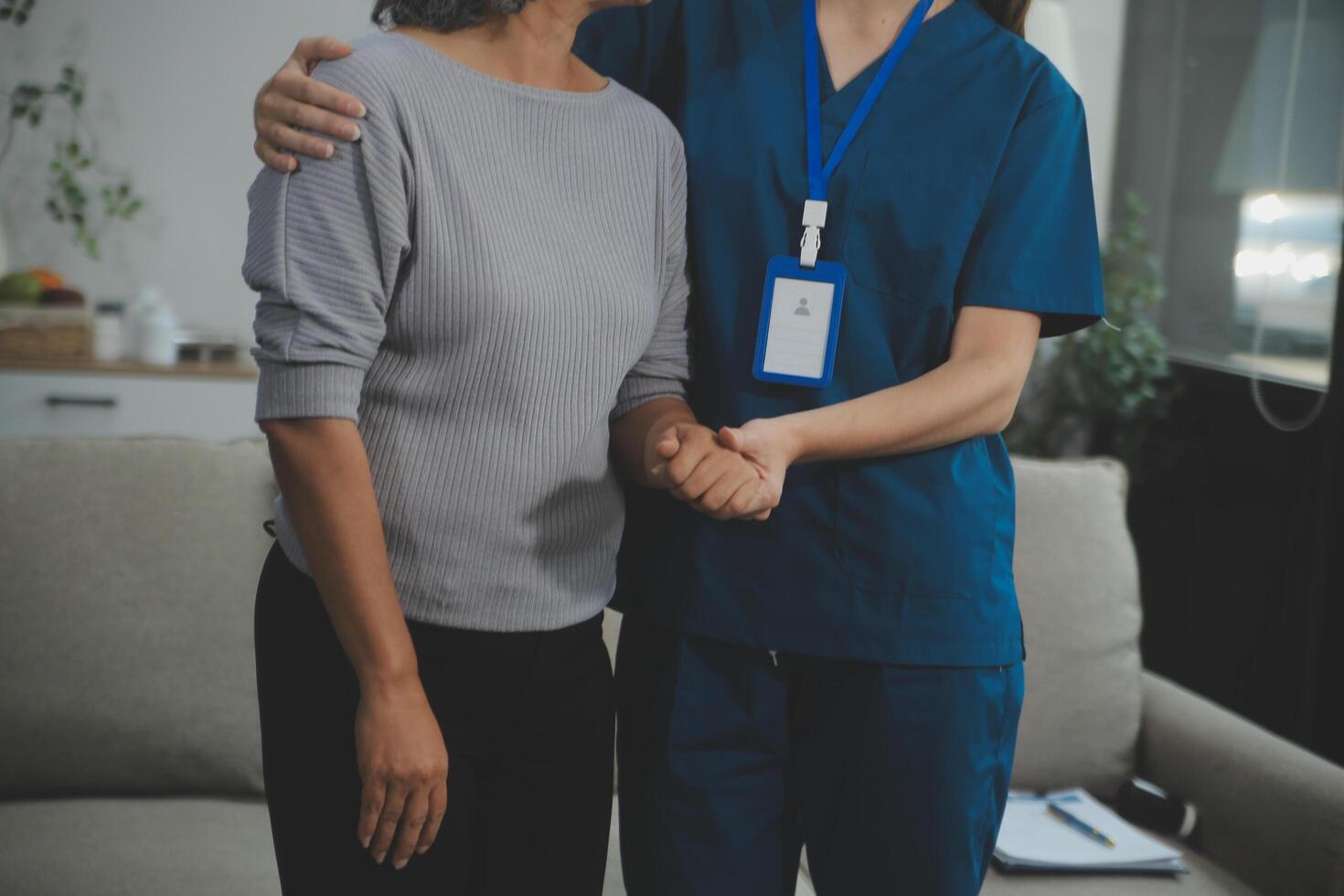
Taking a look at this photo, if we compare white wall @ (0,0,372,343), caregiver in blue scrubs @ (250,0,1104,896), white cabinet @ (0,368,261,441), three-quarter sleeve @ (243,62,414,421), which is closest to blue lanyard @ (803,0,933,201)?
caregiver in blue scrubs @ (250,0,1104,896)

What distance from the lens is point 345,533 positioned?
2.64 feet

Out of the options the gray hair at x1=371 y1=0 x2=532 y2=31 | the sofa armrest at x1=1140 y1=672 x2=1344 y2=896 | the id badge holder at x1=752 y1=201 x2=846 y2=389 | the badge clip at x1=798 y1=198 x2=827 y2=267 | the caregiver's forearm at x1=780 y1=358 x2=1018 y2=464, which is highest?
the gray hair at x1=371 y1=0 x2=532 y2=31

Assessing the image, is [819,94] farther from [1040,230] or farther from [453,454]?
[453,454]

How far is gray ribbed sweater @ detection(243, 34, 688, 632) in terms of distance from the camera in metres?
0.80

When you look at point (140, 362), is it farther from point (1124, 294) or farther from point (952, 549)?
point (952, 549)

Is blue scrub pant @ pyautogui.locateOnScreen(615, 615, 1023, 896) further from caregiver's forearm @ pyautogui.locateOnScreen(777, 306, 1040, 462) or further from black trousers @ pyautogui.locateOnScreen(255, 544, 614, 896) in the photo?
caregiver's forearm @ pyautogui.locateOnScreen(777, 306, 1040, 462)

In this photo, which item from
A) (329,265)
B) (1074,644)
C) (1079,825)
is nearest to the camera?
(329,265)

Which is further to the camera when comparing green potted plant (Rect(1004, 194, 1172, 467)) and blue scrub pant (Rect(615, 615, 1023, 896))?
green potted plant (Rect(1004, 194, 1172, 467))

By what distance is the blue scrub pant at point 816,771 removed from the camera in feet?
3.21

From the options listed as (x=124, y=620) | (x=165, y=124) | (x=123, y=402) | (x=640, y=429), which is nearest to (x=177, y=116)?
(x=165, y=124)

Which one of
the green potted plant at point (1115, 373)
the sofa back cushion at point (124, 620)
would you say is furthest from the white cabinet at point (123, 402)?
the green potted plant at point (1115, 373)

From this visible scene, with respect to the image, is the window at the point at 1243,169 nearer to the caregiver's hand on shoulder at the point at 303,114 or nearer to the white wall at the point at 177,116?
the white wall at the point at 177,116

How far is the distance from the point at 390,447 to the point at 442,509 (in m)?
0.06

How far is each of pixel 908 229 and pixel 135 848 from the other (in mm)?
1136
